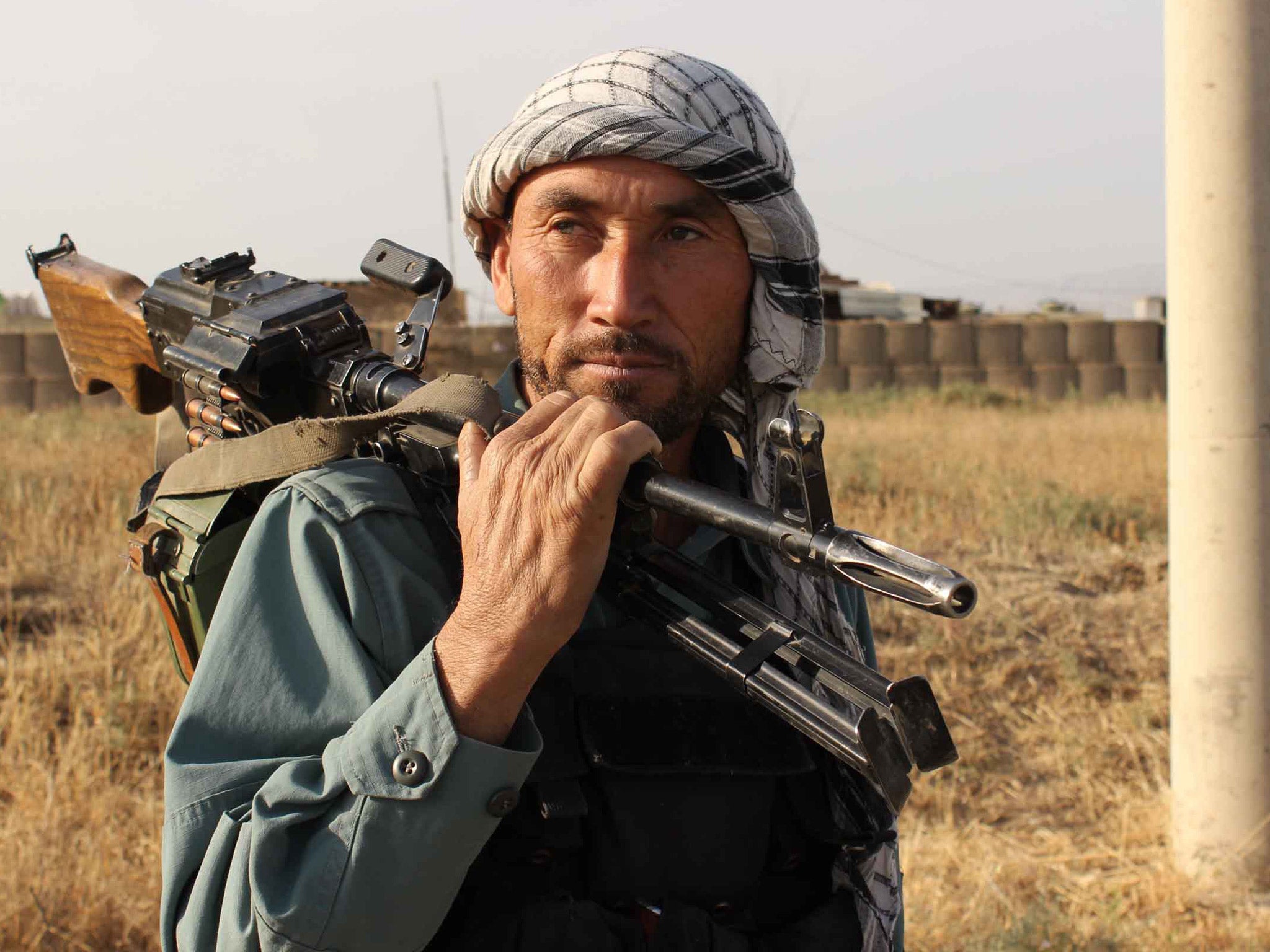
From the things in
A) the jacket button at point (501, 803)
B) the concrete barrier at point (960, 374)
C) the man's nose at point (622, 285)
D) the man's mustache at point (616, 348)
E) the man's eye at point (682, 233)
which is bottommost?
the concrete barrier at point (960, 374)

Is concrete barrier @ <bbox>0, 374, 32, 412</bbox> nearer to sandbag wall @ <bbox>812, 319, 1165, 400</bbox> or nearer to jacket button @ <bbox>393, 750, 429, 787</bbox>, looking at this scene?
sandbag wall @ <bbox>812, 319, 1165, 400</bbox>

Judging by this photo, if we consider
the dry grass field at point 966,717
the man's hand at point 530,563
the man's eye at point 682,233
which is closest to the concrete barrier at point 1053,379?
the dry grass field at point 966,717

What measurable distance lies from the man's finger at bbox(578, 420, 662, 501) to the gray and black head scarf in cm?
44

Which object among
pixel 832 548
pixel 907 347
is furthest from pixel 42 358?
pixel 832 548

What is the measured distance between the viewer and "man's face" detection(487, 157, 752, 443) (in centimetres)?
187

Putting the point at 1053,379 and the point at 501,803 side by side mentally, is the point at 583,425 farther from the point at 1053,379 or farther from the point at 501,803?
the point at 1053,379

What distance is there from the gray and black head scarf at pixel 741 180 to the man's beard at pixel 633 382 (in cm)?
14

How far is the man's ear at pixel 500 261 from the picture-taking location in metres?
2.16

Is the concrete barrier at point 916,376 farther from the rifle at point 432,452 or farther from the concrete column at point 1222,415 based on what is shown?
the rifle at point 432,452

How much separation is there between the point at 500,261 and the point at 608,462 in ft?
3.12

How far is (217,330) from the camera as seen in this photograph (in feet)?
7.43

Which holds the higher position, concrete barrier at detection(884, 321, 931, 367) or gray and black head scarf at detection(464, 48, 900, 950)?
gray and black head scarf at detection(464, 48, 900, 950)

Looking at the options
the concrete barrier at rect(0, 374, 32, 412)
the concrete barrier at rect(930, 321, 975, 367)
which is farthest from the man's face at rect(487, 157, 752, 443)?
the concrete barrier at rect(930, 321, 975, 367)

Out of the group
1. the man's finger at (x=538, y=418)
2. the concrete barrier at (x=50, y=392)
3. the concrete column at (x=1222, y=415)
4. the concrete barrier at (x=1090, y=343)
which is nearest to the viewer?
the man's finger at (x=538, y=418)
